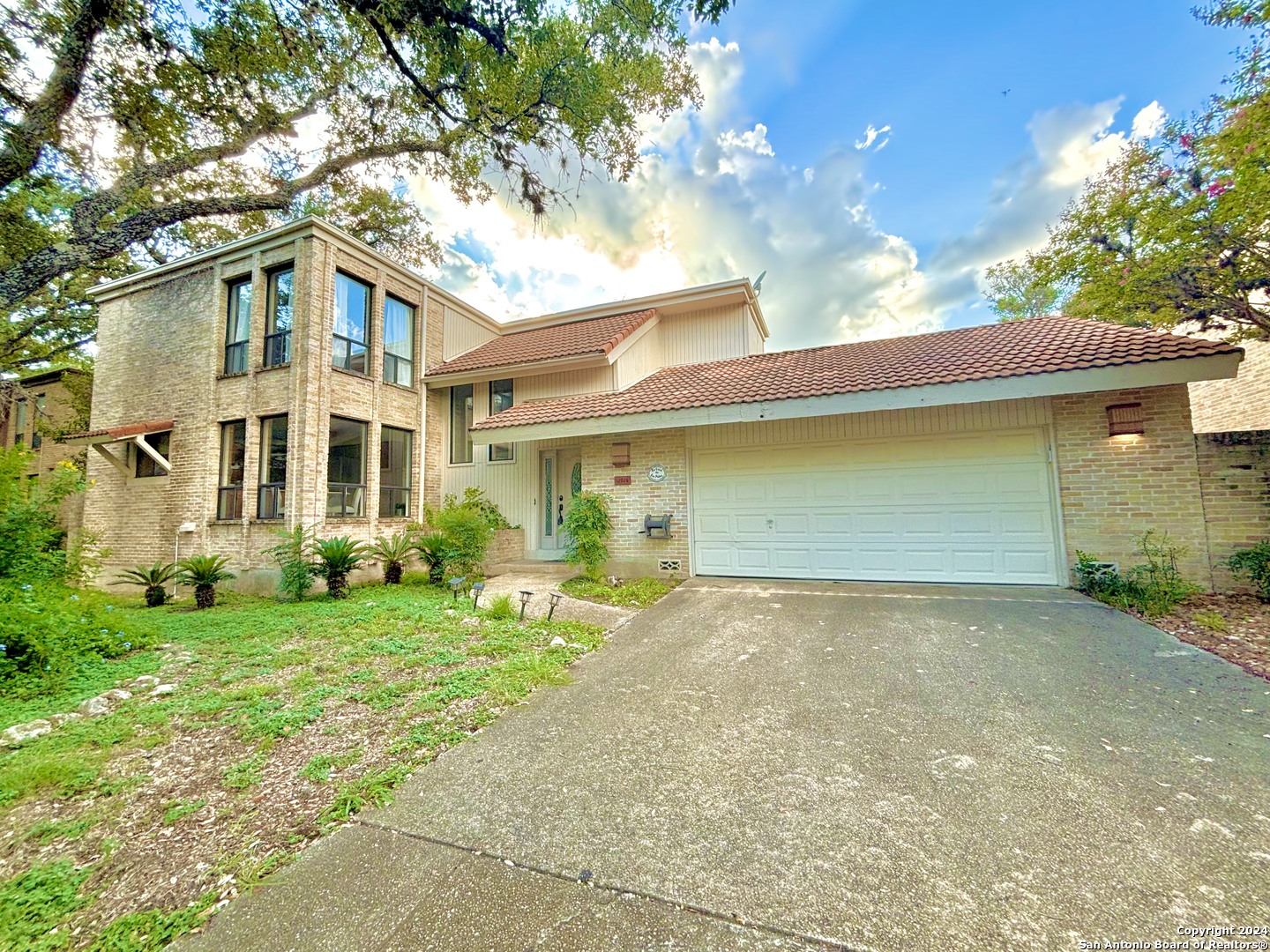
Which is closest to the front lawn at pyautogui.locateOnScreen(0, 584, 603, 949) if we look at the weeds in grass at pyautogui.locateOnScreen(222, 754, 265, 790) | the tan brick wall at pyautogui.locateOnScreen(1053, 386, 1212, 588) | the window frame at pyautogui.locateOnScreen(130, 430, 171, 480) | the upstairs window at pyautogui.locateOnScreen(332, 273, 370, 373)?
the weeds in grass at pyautogui.locateOnScreen(222, 754, 265, 790)

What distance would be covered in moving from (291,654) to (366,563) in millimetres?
4506

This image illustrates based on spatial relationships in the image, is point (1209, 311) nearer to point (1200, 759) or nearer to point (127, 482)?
point (1200, 759)

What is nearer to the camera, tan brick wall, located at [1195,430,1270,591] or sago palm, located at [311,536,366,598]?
tan brick wall, located at [1195,430,1270,591]

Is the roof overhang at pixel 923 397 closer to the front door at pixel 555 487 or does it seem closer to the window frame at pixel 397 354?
the front door at pixel 555 487

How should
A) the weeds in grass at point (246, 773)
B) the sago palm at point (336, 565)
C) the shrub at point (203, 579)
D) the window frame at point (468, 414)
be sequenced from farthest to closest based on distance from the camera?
the window frame at point (468, 414), the sago palm at point (336, 565), the shrub at point (203, 579), the weeds in grass at point (246, 773)

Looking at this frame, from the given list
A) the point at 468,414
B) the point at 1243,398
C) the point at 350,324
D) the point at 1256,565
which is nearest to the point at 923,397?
the point at 1256,565

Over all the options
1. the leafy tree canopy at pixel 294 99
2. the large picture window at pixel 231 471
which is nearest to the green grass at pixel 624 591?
the leafy tree canopy at pixel 294 99

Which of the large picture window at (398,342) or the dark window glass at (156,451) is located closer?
the dark window glass at (156,451)

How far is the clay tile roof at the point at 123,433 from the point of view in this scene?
9.06 meters

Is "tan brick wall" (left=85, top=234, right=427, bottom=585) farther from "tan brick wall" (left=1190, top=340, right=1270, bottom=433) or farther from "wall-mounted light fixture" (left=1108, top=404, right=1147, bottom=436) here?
"tan brick wall" (left=1190, top=340, right=1270, bottom=433)

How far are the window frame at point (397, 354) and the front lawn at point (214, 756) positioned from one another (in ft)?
20.7

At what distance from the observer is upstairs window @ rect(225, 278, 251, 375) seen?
9.38 metres

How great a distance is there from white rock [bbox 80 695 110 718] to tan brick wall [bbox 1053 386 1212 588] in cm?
1018

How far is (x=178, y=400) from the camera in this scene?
9.62 metres
